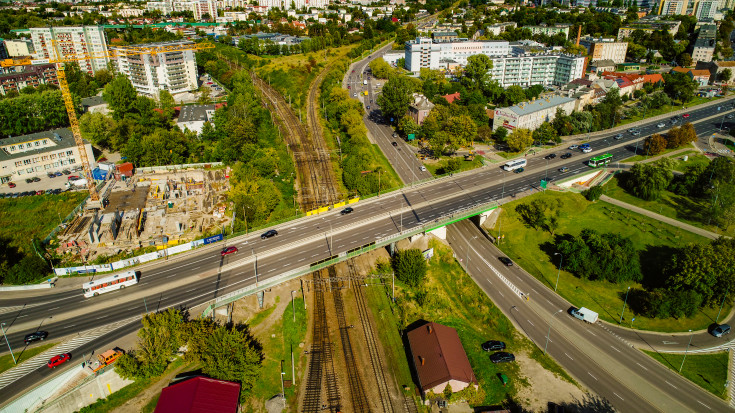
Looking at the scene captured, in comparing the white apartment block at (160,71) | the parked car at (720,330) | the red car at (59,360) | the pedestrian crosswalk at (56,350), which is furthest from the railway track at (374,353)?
the white apartment block at (160,71)

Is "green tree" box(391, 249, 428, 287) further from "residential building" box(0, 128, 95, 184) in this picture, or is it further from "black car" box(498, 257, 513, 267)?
"residential building" box(0, 128, 95, 184)

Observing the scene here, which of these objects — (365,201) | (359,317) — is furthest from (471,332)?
(365,201)

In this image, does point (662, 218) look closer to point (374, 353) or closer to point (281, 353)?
point (374, 353)

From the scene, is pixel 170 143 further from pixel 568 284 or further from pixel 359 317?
pixel 568 284

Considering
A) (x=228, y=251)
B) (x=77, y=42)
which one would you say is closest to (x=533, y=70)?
(x=228, y=251)

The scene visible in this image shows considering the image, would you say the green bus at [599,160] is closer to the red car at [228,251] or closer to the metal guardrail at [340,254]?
the metal guardrail at [340,254]

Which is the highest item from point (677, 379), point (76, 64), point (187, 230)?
point (76, 64)
